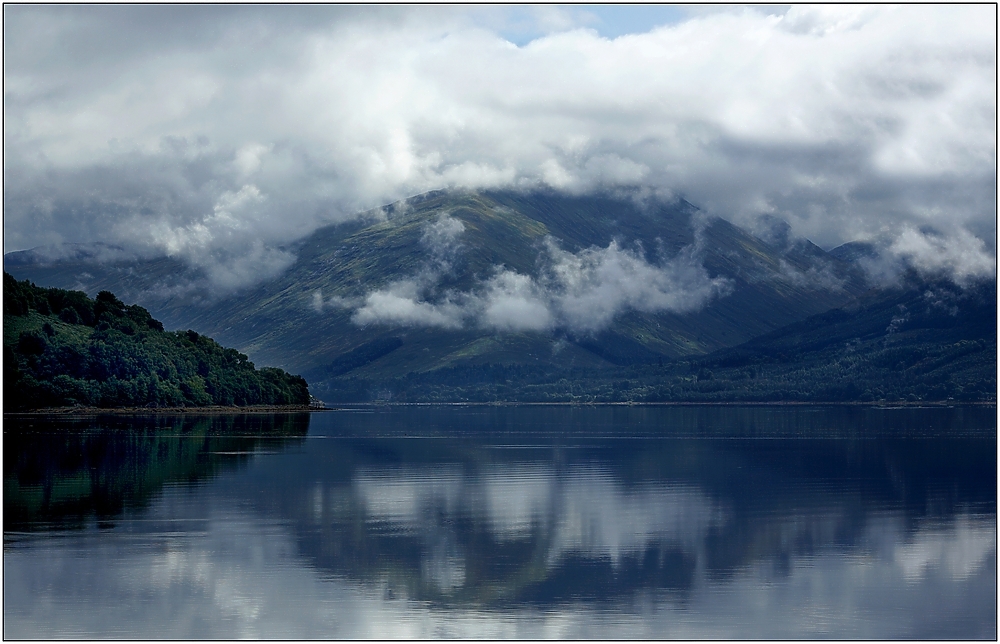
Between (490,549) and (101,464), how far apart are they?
194 ft

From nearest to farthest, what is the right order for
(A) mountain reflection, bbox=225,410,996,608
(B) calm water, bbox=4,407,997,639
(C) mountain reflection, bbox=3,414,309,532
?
(B) calm water, bbox=4,407,997,639
(A) mountain reflection, bbox=225,410,996,608
(C) mountain reflection, bbox=3,414,309,532

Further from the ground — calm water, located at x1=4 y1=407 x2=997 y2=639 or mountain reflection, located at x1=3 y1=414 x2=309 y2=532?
mountain reflection, located at x1=3 y1=414 x2=309 y2=532

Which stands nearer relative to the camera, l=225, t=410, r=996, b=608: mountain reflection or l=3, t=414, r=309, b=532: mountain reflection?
l=225, t=410, r=996, b=608: mountain reflection

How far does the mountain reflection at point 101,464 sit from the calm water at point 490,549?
0.53 meters

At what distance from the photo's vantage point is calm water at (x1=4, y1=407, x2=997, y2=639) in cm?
4591

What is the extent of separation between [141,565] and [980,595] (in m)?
37.2

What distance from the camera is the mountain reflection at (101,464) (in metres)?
75.2

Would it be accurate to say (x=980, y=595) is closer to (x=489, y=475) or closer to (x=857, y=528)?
(x=857, y=528)

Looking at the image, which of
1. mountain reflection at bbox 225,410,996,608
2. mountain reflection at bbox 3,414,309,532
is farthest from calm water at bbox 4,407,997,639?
mountain reflection at bbox 3,414,309,532

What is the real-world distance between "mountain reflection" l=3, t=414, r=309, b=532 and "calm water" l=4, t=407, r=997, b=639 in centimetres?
→ 53

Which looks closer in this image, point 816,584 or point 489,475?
point 816,584

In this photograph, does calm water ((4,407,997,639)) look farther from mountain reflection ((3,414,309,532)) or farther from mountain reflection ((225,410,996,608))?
mountain reflection ((3,414,309,532))

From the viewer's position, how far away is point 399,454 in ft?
455

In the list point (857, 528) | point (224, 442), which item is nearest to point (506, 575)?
point (857, 528)
